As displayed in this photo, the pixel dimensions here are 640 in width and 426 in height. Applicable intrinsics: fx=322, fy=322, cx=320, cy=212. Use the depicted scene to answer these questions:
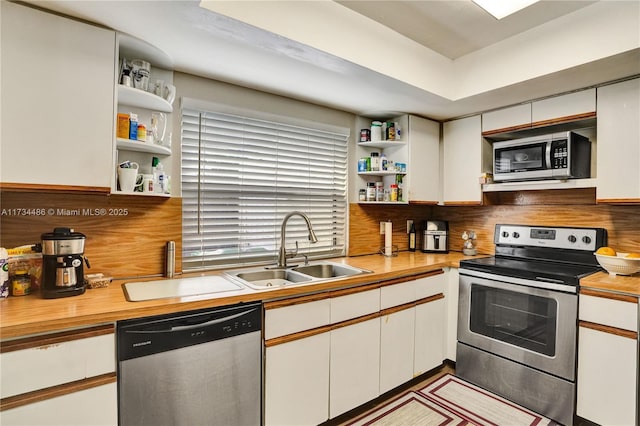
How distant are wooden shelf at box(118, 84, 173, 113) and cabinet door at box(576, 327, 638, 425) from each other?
2764 millimetres

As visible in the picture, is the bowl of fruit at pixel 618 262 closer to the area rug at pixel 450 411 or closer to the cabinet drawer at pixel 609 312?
the cabinet drawer at pixel 609 312

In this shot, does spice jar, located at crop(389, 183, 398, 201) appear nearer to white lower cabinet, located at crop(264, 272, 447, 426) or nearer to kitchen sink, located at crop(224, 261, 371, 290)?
white lower cabinet, located at crop(264, 272, 447, 426)

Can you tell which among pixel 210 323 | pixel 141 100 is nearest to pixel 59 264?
pixel 210 323

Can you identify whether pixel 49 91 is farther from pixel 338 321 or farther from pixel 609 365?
pixel 609 365

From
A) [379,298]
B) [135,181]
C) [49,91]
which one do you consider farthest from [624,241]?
[49,91]

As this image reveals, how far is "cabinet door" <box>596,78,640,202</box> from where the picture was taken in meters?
1.95

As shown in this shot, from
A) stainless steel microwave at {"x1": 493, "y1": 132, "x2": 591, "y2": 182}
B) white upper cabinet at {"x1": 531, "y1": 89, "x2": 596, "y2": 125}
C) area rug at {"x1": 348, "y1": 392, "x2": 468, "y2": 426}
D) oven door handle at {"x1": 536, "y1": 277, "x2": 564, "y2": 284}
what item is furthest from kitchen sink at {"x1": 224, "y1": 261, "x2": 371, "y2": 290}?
white upper cabinet at {"x1": 531, "y1": 89, "x2": 596, "y2": 125}

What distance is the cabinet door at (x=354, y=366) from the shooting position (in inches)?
74.7

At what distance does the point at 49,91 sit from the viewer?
4.56ft

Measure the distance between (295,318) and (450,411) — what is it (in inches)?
49.5

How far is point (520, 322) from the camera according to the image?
7.18 feet

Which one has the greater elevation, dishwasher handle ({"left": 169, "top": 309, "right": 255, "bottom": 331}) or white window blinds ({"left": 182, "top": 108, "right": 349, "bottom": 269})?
white window blinds ({"left": 182, "top": 108, "right": 349, "bottom": 269})

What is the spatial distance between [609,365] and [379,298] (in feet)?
4.26

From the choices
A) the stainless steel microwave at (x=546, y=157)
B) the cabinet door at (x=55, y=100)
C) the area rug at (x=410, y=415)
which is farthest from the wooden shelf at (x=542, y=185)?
the cabinet door at (x=55, y=100)
